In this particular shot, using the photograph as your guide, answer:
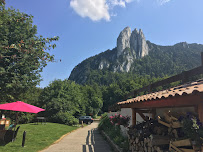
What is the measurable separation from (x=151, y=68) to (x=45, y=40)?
11225 centimetres

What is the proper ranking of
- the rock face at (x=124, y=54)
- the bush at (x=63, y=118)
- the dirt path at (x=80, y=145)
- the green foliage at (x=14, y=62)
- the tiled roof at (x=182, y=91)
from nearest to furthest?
the tiled roof at (x=182, y=91)
the dirt path at (x=80, y=145)
the green foliage at (x=14, y=62)
the bush at (x=63, y=118)
the rock face at (x=124, y=54)

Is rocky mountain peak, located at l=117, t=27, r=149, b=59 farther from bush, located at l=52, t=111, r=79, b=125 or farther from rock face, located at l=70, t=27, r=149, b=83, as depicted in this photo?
bush, located at l=52, t=111, r=79, b=125

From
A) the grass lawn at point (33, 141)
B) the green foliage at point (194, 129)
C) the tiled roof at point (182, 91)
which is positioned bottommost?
the grass lawn at point (33, 141)

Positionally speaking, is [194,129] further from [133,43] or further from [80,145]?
Result: [133,43]

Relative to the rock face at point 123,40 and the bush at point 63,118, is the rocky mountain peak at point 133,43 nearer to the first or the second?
the rock face at point 123,40

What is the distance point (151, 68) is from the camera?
367ft

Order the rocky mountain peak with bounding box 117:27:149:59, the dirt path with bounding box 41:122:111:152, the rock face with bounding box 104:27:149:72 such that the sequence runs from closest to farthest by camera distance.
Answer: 1. the dirt path with bounding box 41:122:111:152
2. the rock face with bounding box 104:27:149:72
3. the rocky mountain peak with bounding box 117:27:149:59

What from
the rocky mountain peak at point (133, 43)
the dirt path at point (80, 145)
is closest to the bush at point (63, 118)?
the dirt path at point (80, 145)

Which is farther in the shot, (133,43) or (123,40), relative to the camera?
(133,43)

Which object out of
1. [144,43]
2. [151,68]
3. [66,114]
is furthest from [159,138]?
[144,43]

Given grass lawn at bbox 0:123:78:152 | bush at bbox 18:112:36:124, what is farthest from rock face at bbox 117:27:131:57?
grass lawn at bbox 0:123:78:152

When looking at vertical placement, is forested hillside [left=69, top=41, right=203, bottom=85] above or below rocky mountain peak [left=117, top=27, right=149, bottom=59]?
below

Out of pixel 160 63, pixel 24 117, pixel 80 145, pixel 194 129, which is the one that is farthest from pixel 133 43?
pixel 194 129

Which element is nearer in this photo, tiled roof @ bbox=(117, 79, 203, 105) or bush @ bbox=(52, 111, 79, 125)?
tiled roof @ bbox=(117, 79, 203, 105)
